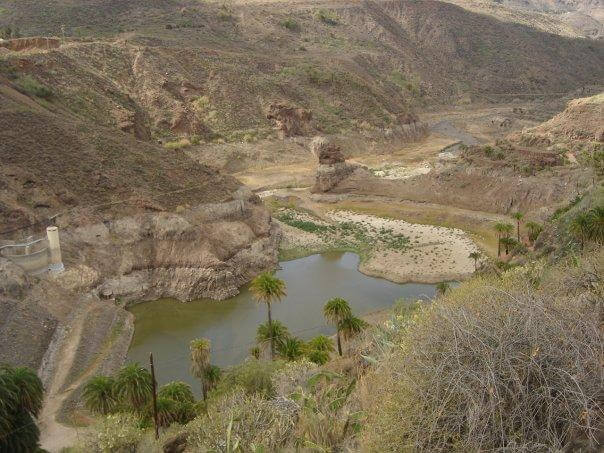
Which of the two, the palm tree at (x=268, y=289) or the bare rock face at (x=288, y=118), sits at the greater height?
the bare rock face at (x=288, y=118)

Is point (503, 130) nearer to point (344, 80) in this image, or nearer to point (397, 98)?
point (397, 98)

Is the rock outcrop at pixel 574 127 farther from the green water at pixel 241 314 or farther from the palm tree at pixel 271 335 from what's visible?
the palm tree at pixel 271 335

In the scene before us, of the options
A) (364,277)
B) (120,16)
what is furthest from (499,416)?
(120,16)

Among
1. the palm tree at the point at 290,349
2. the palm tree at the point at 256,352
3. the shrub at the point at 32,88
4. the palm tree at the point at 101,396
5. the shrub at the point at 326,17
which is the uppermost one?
the shrub at the point at 326,17

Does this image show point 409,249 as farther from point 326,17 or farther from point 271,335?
point 326,17

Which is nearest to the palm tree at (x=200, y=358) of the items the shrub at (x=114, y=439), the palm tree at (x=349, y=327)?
the palm tree at (x=349, y=327)

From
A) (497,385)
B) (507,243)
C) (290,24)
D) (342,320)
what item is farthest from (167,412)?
(290,24)

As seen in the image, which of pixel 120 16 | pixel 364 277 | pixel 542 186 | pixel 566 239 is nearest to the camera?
pixel 566 239

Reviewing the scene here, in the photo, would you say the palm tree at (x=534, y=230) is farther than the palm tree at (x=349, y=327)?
Yes
